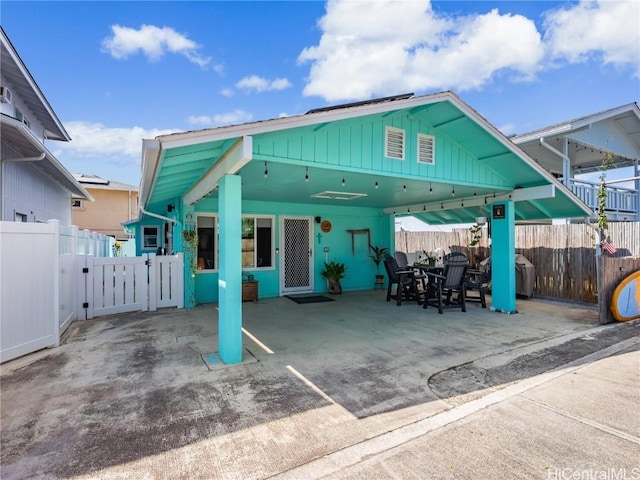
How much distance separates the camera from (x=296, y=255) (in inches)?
352

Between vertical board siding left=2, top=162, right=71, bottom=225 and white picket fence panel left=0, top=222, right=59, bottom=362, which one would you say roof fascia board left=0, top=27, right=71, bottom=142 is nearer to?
vertical board siding left=2, top=162, right=71, bottom=225

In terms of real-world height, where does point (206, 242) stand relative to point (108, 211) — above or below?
below

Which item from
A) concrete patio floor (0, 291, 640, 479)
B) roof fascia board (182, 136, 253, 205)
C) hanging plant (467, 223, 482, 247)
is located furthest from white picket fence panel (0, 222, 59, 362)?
hanging plant (467, 223, 482, 247)

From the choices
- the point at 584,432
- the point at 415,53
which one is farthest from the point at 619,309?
the point at 415,53

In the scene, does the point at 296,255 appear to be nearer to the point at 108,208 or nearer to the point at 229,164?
the point at 229,164

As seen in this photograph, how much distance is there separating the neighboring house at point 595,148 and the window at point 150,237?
12.6 metres

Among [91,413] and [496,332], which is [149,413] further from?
[496,332]

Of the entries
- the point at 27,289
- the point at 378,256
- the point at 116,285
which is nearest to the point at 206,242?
the point at 116,285

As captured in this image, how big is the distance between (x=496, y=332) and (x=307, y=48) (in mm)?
8137

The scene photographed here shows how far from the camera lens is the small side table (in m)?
7.73

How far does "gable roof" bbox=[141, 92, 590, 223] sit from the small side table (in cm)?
204

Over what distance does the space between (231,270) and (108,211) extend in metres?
16.6

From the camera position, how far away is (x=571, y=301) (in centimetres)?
768

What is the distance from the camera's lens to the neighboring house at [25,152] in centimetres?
562
